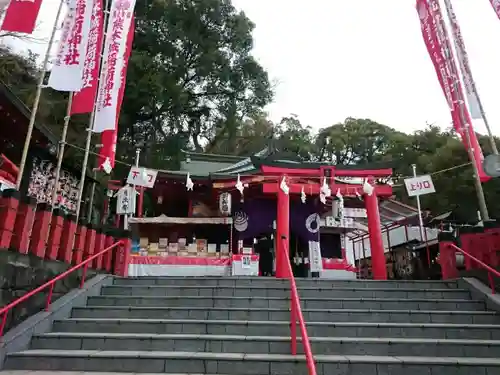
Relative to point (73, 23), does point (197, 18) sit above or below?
above

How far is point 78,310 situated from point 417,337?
18.5 ft

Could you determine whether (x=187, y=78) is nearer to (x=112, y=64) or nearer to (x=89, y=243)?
(x=112, y=64)

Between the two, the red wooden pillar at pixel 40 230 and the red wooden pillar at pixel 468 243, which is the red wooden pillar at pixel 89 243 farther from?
the red wooden pillar at pixel 468 243

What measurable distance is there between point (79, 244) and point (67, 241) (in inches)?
17.2

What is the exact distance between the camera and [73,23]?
7.93 meters

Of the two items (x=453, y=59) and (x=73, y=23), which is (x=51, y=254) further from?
(x=453, y=59)

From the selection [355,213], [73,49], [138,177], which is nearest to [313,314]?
[73,49]

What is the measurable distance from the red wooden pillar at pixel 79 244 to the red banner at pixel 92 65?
2645mm

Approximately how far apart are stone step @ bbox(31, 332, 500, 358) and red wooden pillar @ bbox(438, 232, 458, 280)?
351cm

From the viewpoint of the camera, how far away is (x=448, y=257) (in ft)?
28.9

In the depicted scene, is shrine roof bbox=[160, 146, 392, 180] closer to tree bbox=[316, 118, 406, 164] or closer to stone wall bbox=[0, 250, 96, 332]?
stone wall bbox=[0, 250, 96, 332]

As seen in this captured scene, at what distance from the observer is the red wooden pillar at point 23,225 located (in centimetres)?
559

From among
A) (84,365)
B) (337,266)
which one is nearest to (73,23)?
(84,365)

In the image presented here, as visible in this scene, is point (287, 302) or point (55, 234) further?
point (287, 302)
